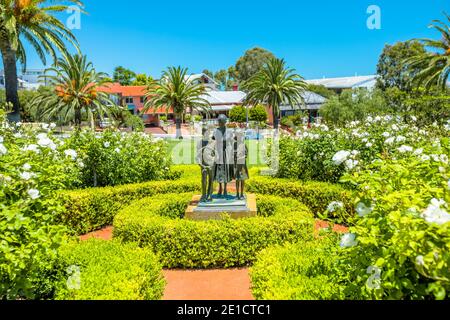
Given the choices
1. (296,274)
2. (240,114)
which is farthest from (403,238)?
(240,114)

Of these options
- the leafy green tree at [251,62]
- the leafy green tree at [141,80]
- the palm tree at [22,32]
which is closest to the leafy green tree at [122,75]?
the leafy green tree at [141,80]

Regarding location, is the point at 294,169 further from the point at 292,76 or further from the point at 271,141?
the point at 292,76

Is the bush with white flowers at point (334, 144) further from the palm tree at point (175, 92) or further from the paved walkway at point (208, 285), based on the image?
the palm tree at point (175, 92)

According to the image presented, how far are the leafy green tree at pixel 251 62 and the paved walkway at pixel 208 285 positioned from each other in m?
76.4

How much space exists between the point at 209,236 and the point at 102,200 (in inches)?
146

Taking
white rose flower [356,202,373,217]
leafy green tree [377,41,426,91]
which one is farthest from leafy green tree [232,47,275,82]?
white rose flower [356,202,373,217]

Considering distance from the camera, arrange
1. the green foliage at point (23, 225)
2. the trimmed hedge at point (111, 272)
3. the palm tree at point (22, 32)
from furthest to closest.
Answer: the palm tree at point (22, 32), the trimmed hedge at point (111, 272), the green foliage at point (23, 225)

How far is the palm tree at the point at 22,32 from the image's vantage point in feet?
50.8

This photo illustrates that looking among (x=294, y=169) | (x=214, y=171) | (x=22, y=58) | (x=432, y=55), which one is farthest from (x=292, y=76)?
(x=214, y=171)

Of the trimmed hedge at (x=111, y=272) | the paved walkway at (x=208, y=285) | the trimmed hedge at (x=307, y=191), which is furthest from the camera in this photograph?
the trimmed hedge at (x=307, y=191)

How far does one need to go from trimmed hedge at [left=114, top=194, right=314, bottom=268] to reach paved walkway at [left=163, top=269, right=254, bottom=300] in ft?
0.69

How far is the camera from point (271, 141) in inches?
531

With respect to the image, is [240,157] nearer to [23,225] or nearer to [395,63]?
[23,225]

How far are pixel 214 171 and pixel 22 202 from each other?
516 cm
